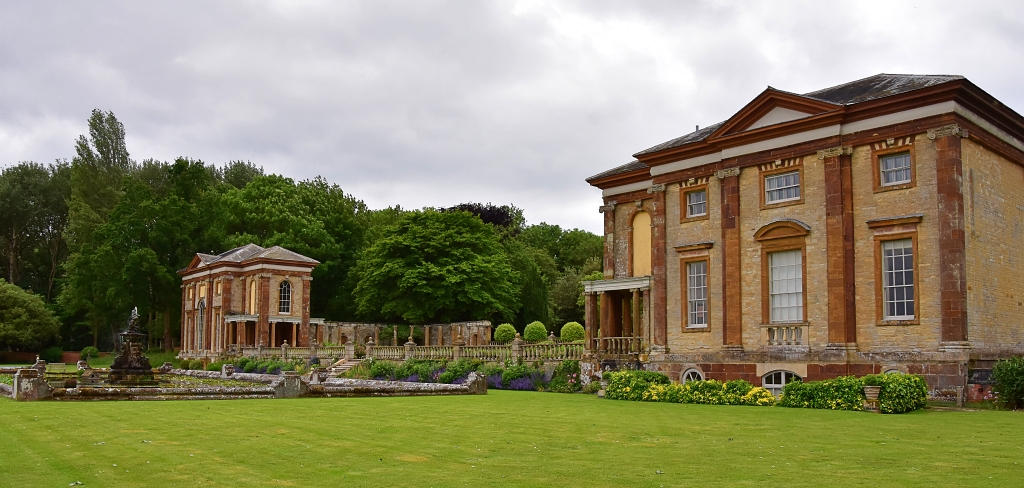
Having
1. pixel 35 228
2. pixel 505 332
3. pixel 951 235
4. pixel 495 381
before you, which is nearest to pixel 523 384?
pixel 495 381

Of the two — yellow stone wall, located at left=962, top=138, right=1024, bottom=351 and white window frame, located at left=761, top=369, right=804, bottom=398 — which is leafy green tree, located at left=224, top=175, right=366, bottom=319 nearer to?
white window frame, located at left=761, top=369, right=804, bottom=398

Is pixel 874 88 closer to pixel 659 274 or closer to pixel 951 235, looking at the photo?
pixel 951 235

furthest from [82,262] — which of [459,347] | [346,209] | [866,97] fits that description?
[866,97]

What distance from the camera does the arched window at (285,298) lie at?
61.9 meters

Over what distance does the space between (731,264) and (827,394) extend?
7105 mm

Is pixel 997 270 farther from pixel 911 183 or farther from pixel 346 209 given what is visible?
pixel 346 209

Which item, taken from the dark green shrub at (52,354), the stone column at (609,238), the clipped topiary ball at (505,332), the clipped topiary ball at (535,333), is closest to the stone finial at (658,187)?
the stone column at (609,238)

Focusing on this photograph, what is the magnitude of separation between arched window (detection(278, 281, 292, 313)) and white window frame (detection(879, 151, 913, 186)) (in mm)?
45223

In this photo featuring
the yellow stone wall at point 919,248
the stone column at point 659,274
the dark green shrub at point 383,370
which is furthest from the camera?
the dark green shrub at point 383,370

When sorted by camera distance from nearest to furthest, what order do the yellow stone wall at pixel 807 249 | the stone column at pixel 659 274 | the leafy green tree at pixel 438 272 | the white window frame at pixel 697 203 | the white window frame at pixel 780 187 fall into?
1. the yellow stone wall at pixel 807 249
2. the white window frame at pixel 780 187
3. the white window frame at pixel 697 203
4. the stone column at pixel 659 274
5. the leafy green tree at pixel 438 272

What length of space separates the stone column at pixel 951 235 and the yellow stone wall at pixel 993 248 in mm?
620

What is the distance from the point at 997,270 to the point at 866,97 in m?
6.38

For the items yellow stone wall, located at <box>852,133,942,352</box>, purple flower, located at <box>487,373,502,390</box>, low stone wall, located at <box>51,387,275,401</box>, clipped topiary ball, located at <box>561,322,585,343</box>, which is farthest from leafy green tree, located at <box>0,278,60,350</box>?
yellow stone wall, located at <box>852,133,942,352</box>

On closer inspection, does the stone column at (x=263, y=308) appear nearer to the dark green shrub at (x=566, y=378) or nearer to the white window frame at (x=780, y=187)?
the dark green shrub at (x=566, y=378)
